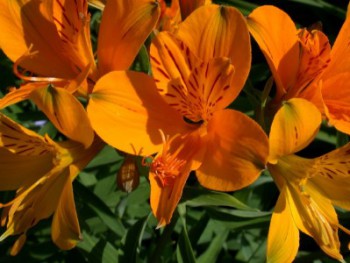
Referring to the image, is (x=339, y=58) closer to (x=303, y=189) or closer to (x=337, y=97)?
(x=337, y=97)

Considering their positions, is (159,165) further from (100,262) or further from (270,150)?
(100,262)

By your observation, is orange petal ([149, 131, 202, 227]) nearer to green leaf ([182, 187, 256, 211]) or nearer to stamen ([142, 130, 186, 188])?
stamen ([142, 130, 186, 188])

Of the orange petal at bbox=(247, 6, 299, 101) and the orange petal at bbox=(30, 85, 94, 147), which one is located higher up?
the orange petal at bbox=(247, 6, 299, 101)

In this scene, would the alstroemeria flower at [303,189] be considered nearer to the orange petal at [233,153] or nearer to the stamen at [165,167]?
the orange petal at [233,153]

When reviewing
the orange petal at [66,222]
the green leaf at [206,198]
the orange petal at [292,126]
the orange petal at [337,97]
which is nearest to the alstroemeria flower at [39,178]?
the orange petal at [66,222]

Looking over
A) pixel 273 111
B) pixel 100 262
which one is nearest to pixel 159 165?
pixel 273 111

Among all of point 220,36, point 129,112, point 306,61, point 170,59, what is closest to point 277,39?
point 306,61

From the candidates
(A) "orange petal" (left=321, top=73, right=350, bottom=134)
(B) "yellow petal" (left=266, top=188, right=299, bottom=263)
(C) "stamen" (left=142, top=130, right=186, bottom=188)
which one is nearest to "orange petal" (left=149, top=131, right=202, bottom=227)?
(C) "stamen" (left=142, top=130, right=186, bottom=188)

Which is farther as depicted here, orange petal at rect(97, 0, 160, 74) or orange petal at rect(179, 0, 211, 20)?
orange petal at rect(179, 0, 211, 20)
